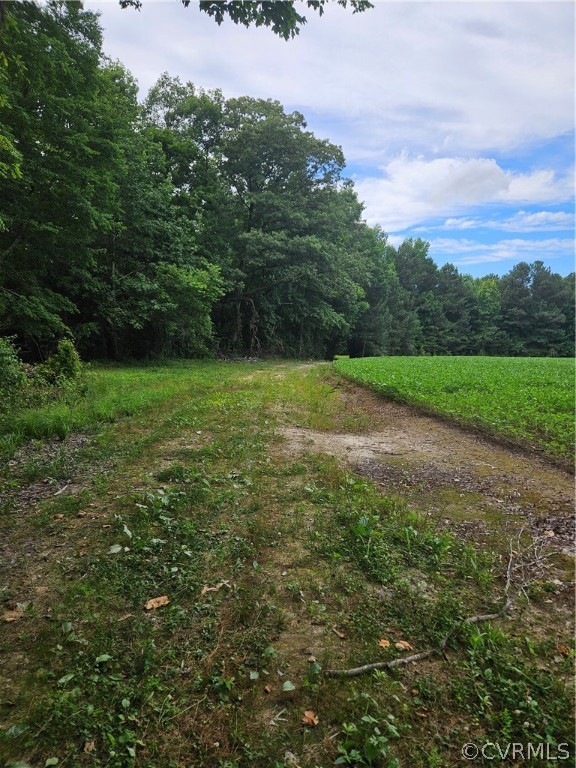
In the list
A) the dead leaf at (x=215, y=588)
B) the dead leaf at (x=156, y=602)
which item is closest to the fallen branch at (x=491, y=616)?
the dead leaf at (x=215, y=588)

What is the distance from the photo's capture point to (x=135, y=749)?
1.98 meters

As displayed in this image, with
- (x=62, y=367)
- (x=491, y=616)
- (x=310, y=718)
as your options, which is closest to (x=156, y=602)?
(x=310, y=718)

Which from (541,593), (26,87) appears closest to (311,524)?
(541,593)

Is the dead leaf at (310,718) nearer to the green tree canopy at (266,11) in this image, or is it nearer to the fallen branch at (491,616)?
the fallen branch at (491,616)

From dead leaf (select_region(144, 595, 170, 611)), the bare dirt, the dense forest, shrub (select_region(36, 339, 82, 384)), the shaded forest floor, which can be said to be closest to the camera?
the shaded forest floor

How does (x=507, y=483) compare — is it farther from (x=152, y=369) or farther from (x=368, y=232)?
(x=368, y=232)

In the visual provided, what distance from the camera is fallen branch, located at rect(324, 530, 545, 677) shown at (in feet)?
8.08

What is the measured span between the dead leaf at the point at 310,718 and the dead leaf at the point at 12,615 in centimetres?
209

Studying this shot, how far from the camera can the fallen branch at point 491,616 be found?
246cm

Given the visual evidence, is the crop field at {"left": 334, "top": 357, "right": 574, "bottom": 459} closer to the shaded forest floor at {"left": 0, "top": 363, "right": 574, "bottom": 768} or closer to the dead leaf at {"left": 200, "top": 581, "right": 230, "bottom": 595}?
the shaded forest floor at {"left": 0, "top": 363, "right": 574, "bottom": 768}

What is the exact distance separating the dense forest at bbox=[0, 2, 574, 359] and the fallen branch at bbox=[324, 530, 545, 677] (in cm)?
516

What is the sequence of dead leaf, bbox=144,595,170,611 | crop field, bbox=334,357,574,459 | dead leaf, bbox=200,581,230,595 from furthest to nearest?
crop field, bbox=334,357,574,459 < dead leaf, bbox=200,581,230,595 < dead leaf, bbox=144,595,170,611

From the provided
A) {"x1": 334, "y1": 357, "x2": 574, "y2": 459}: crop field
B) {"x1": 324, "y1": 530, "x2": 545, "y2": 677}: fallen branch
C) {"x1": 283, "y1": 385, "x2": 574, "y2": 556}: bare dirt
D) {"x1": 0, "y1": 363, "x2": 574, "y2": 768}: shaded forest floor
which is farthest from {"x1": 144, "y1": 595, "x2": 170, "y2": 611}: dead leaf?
{"x1": 334, "y1": 357, "x2": 574, "y2": 459}: crop field

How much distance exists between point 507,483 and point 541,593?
7.66ft
